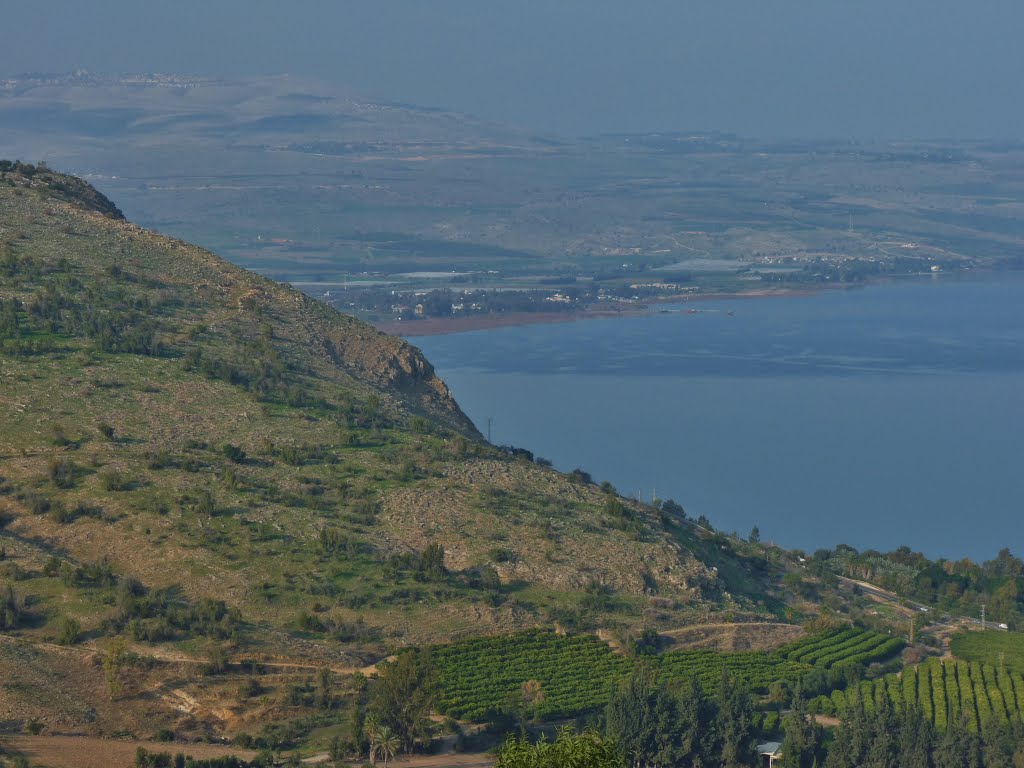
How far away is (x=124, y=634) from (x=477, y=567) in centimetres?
718

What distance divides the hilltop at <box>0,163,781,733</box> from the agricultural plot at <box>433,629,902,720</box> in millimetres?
708

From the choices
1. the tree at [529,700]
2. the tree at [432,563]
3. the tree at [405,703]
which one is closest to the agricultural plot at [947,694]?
the tree at [529,700]

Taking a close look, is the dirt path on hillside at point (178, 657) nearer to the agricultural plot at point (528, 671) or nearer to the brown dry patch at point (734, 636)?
the agricultural plot at point (528, 671)

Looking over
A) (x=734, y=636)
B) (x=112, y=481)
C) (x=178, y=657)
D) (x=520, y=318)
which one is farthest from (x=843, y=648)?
(x=520, y=318)

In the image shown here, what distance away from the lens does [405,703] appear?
2378 cm

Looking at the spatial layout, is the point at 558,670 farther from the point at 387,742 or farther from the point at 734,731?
the point at 387,742

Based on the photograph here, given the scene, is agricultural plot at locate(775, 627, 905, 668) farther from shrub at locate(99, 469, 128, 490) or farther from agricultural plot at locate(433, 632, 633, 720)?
shrub at locate(99, 469, 128, 490)

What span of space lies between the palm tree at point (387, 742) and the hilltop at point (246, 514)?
2.08 meters

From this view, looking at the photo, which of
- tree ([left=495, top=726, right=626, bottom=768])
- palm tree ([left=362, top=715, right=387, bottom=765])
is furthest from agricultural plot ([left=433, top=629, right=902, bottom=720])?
tree ([left=495, top=726, right=626, bottom=768])

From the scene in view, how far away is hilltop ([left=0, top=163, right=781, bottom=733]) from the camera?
84.6 ft

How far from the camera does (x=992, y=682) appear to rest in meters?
30.9

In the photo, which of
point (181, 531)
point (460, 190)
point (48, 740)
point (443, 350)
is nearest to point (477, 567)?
point (181, 531)

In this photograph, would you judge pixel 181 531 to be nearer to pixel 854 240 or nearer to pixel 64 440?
pixel 64 440

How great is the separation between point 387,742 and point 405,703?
957mm
